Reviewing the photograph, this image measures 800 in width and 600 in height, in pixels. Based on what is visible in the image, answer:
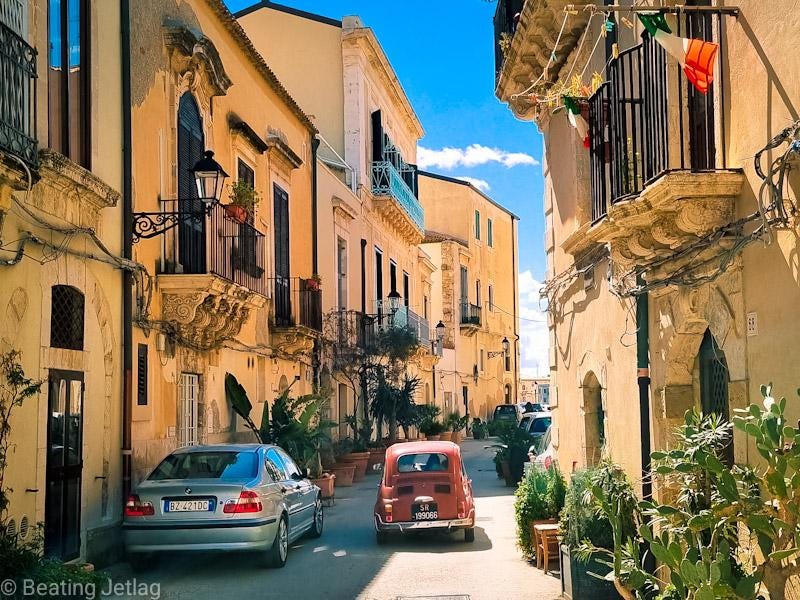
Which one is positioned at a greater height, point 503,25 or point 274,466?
point 503,25

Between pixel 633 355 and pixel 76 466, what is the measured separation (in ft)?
20.0

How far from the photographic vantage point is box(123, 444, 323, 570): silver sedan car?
435 inches

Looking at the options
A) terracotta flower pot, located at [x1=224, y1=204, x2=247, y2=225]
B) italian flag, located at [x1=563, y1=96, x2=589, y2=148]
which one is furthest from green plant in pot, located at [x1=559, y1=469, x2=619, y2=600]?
terracotta flower pot, located at [x1=224, y1=204, x2=247, y2=225]

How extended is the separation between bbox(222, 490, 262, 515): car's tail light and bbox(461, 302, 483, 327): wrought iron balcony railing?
38.7 m

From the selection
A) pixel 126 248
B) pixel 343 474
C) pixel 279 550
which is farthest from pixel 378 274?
pixel 279 550

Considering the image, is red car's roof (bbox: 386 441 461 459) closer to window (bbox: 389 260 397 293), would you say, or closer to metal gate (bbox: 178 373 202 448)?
metal gate (bbox: 178 373 202 448)

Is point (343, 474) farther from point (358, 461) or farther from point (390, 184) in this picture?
point (390, 184)

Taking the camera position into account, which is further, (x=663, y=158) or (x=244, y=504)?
(x=244, y=504)

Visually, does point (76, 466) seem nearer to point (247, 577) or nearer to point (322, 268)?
point (247, 577)

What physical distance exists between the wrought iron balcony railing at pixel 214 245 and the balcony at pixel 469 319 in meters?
32.4

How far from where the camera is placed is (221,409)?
17016 mm

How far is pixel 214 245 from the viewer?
15.6 m

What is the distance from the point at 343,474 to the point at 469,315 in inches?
1095

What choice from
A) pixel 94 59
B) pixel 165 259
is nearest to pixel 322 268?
pixel 165 259
